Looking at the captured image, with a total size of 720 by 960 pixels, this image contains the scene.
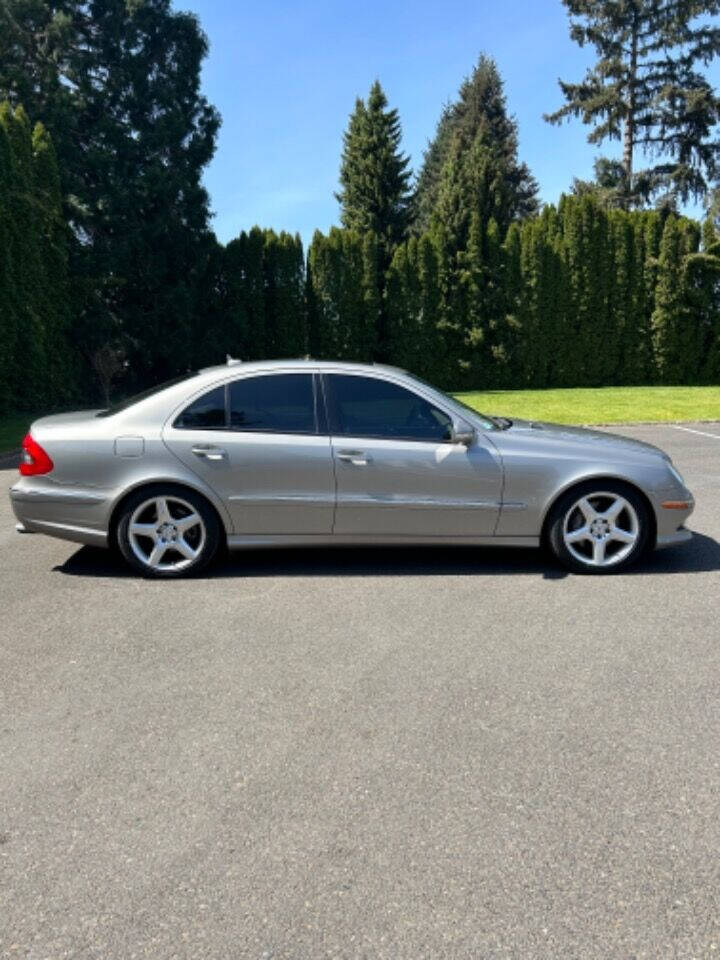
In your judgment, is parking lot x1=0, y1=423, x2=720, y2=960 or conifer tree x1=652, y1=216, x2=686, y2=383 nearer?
parking lot x1=0, y1=423, x2=720, y2=960

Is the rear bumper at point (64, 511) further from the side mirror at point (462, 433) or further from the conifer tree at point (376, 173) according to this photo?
the conifer tree at point (376, 173)

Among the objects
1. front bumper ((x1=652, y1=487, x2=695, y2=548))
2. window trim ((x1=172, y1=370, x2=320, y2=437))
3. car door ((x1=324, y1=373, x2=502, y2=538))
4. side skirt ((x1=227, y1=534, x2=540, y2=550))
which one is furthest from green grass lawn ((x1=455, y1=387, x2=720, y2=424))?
window trim ((x1=172, y1=370, x2=320, y2=437))

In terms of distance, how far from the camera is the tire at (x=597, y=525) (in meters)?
5.29

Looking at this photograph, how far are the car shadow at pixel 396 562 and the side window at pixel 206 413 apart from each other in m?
1.03

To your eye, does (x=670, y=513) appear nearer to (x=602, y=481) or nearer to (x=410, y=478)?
(x=602, y=481)

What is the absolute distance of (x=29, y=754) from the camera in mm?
3020

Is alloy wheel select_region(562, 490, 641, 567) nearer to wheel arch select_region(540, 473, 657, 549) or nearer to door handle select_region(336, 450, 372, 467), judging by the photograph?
wheel arch select_region(540, 473, 657, 549)

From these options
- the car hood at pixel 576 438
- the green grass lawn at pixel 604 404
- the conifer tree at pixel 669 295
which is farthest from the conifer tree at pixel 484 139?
the car hood at pixel 576 438

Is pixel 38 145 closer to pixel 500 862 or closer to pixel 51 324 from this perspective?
pixel 51 324

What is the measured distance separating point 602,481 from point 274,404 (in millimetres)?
2360

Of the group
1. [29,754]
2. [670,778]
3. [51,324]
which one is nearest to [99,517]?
[29,754]

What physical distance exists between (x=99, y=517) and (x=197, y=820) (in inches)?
119

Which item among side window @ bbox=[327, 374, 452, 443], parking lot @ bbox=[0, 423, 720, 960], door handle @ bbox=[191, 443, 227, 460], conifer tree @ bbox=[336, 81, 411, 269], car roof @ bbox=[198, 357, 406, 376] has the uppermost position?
conifer tree @ bbox=[336, 81, 411, 269]

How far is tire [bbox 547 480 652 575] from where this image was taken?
5293 millimetres
